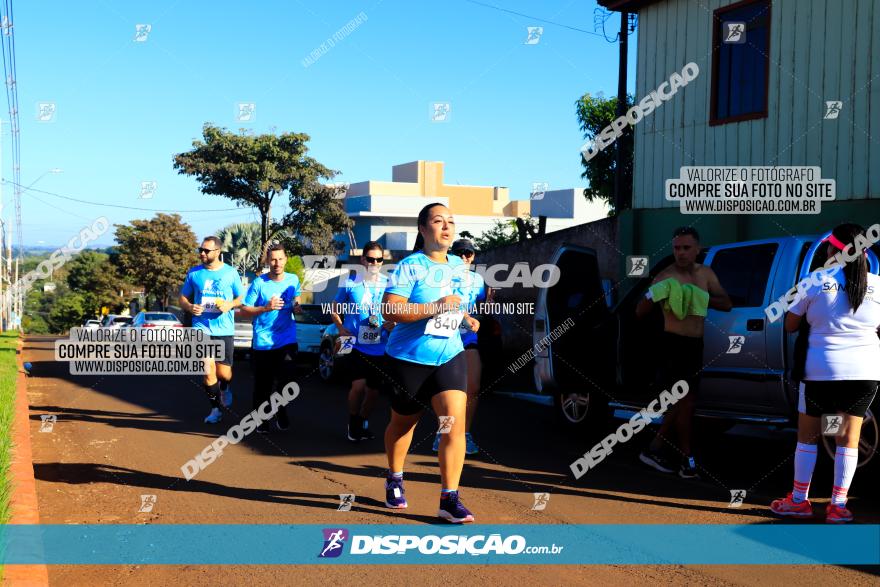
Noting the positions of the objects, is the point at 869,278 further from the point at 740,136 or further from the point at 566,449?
the point at 740,136

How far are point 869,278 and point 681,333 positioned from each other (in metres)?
1.70

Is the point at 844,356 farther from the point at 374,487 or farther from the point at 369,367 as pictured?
the point at 369,367

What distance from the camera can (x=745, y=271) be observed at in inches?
306

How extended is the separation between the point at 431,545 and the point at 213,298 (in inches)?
206

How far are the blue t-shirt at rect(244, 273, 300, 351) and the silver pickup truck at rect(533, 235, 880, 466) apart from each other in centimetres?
256

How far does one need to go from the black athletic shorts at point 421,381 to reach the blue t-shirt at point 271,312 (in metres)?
3.87

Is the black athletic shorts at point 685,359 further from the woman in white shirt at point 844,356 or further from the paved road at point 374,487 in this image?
the woman in white shirt at point 844,356

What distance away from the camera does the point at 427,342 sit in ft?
18.7

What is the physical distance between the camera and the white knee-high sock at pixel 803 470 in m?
5.95

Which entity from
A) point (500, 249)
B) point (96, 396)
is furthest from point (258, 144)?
point (96, 396)

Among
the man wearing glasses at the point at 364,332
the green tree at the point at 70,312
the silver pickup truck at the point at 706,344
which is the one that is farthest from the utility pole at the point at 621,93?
the green tree at the point at 70,312

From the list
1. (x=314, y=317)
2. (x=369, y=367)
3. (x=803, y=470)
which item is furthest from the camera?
(x=314, y=317)

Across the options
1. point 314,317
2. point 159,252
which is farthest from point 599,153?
point 159,252

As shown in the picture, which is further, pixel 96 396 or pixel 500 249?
pixel 500 249
